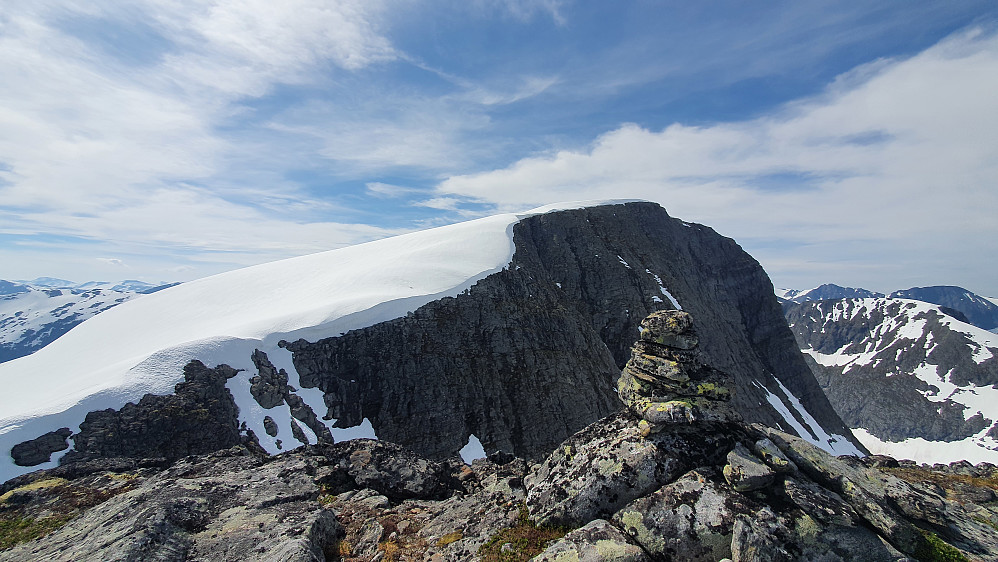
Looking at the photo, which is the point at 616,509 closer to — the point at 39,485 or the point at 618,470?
the point at 618,470

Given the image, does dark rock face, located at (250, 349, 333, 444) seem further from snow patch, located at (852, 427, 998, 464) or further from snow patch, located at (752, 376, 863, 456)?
snow patch, located at (852, 427, 998, 464)

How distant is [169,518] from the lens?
10.5m

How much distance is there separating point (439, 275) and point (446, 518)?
3864 cm

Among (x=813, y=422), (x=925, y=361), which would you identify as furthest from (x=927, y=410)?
(x=813, y=422)

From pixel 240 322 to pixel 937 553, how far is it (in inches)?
1933

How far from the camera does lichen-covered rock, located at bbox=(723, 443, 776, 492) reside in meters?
8.83

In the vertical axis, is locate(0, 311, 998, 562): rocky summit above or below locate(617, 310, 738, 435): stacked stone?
below

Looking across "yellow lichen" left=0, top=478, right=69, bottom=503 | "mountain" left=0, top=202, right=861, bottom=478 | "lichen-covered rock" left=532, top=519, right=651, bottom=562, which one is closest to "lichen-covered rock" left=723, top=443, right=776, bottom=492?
"lichen-covered rock" left=532, top=519, right=651, bottom=562

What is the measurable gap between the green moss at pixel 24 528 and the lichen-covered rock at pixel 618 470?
15558 millimetres

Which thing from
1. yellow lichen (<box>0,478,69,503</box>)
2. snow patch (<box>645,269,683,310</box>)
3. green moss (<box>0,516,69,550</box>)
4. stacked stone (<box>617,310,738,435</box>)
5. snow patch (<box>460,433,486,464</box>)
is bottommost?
snow patch (<box>460,433,486,464</box>)

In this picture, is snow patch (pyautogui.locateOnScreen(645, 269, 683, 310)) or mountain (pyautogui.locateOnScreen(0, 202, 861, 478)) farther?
snow patch (pyautogui.locateOnScreen(645, 269, 683, 310))

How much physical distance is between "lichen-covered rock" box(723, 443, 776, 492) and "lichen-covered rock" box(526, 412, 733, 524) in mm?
718

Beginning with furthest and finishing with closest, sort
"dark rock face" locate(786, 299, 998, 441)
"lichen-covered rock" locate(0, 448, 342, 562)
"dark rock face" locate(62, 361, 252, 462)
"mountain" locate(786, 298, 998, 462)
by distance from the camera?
"dark rock face" locate(786, 299, 998, 441), "mountain" locate(786, 298, 998, 462), "dark rock face" locate(62, 361, 252, 462), "lichen-covered rock" locate(0, 448, 342, 562)

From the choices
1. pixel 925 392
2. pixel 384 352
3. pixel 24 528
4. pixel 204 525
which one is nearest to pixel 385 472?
pixel 204 525
